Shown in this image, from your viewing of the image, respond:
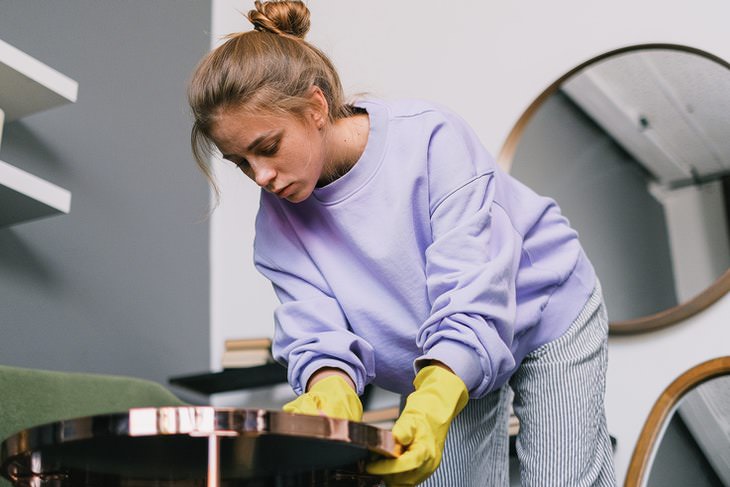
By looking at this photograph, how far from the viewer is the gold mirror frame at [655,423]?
2031 mm

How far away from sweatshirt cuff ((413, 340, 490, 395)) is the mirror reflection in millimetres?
1168

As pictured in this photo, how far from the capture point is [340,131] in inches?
50.3

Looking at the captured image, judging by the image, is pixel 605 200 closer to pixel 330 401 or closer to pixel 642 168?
pixel 642 168

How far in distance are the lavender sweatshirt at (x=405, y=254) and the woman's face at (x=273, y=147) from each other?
0.28ft

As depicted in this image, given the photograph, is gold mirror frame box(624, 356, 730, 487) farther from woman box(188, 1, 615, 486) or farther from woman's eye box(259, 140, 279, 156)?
woman's eye box(259, 140, 279, 156)

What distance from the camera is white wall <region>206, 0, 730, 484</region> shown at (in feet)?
6.95

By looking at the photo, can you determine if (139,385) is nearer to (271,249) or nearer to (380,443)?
(271,249)

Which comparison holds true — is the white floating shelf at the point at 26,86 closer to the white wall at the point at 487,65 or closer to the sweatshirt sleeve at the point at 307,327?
the sweatshirt sleeve at the point at 307,327

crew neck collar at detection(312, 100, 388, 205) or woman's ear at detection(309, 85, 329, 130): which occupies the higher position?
woman's ear at detection(309, 85, 329, 130)

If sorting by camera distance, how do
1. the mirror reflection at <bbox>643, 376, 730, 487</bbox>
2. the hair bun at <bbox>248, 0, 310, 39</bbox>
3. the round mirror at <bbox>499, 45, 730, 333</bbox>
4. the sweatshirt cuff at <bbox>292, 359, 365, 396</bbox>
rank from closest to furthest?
the sweatshirt cuff at <bbox>292, 359, 365, 396</bbox>, the hair bun at <bbox>248, 0, 310, 39</bbox>, the mirror reflection at <bbox>643, 376, 730, 487</bbox>, the round mirror at <bbox>499, 45, 730, 333</bbox>

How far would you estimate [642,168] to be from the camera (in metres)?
2.22

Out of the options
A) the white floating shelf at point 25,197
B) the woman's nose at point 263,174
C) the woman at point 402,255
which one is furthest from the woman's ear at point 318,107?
the white floating shelf at point 25,197

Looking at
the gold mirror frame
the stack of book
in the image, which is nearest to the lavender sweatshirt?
the gold mirror frame

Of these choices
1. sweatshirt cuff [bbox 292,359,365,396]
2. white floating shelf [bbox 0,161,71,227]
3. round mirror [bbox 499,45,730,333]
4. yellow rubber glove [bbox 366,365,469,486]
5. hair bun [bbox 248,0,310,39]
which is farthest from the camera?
round mirror [bbox 499,45,730,333]
